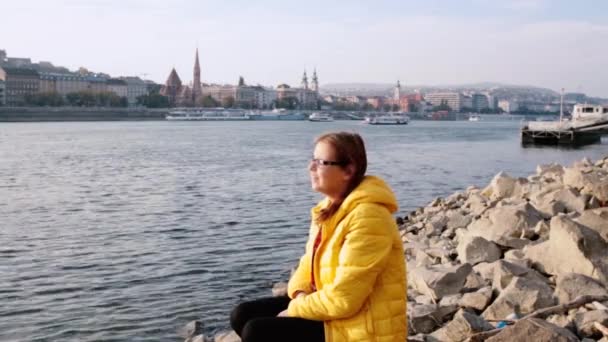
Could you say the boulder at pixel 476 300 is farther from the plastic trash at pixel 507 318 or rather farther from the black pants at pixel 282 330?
the black pants at pixel 282 330

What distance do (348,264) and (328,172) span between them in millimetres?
348

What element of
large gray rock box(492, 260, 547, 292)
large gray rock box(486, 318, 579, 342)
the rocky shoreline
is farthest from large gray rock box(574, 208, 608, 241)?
large gray rock box(486, 318, 579, 342)

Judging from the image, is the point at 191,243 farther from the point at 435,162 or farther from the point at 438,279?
the point at 435,162

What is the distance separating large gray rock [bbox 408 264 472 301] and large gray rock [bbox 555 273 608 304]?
71cm

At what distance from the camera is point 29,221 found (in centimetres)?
1211

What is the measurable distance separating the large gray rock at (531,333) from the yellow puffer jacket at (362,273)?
3.23 feet

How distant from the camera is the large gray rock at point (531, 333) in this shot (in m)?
3.35

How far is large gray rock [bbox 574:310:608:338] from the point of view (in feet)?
12.4

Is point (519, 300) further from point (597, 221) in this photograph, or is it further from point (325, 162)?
point (325, 162)

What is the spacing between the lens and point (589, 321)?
152 inches

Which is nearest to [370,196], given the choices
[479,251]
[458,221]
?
[479,251]

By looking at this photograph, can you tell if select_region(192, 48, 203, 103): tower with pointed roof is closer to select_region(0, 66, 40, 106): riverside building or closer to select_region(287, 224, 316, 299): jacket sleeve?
select_region(0, 66, 40, 106): riverside building

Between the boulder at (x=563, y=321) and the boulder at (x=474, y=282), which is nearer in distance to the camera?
the boulder at (x=563, y=321)

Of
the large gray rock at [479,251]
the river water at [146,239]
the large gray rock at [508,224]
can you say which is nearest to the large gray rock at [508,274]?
the large gray rock at [479,251]
